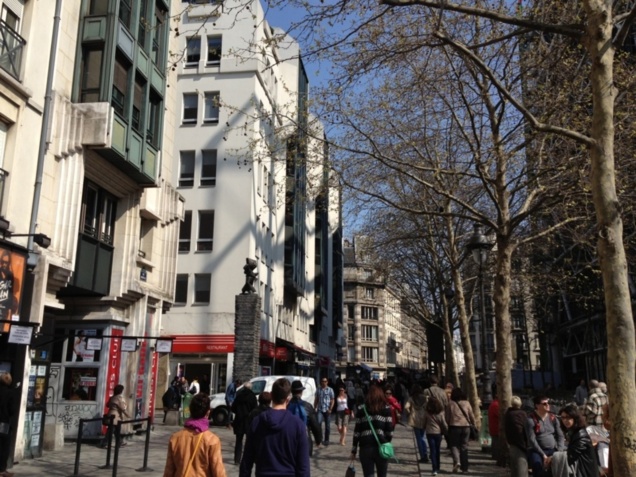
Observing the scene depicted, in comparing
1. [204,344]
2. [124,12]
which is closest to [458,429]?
[124,12]

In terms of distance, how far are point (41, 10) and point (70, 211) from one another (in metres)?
4.60

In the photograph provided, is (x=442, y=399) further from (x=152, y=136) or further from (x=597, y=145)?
(x=152, y=136)

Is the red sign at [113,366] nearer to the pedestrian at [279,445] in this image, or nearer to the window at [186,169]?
the pedestrian at [279,445]

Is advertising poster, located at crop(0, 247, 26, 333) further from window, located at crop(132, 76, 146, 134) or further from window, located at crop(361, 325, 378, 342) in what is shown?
window, located at crop(361, 325, 378, 342)

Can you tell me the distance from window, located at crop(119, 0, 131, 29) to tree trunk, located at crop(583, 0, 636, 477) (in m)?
13.2

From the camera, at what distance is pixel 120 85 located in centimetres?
1695

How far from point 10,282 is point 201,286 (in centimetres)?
2160

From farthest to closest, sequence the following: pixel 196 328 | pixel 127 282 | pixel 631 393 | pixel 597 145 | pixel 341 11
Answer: pixel 196 328
pixel 127 282
pixel 341 11
pixel 597 145
pixel 631 393

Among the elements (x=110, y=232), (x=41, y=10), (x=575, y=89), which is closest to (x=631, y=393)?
(x=575, y=89)

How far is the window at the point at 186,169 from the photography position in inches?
1362

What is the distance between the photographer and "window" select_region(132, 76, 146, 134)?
1789 cm

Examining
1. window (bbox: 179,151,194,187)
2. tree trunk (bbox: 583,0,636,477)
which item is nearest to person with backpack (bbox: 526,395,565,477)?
tree trunk (bbox: 583,0,636,477)

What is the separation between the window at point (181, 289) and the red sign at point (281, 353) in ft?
23.1

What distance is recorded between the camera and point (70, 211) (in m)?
14.5
